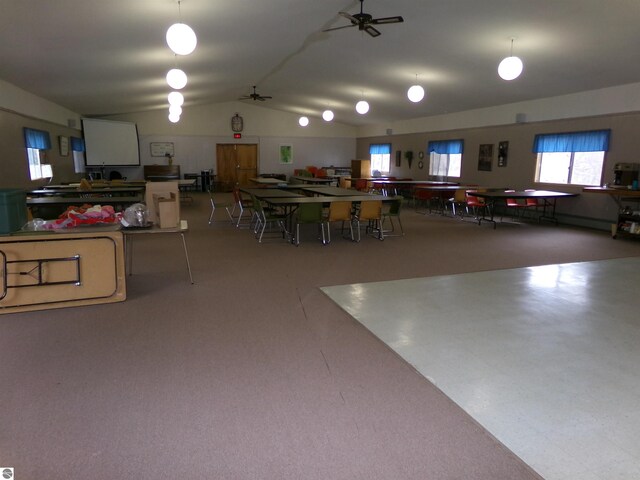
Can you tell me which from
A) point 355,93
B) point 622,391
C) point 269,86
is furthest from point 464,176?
point 622,391

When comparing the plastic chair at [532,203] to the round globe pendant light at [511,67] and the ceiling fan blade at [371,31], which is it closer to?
the round globe pendant light at [511,67]

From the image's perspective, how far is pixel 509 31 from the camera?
566cm

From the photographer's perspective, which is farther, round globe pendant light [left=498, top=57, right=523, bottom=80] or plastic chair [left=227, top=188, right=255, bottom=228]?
plastic chair [left=227, top=188, right=255, bottom=228]

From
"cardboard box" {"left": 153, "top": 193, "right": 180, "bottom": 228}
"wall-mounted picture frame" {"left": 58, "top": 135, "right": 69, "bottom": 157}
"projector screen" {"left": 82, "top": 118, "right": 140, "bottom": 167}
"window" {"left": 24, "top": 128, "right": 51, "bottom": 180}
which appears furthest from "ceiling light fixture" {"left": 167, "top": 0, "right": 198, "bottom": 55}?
"projector screen" {"left": 82, "top": 118, "right": 140, "bottom": 167}

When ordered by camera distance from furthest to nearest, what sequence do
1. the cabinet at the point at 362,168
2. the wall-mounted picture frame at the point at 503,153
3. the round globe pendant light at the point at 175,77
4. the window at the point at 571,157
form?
the cabinet at the point at 362,168, the wall-mounted picture frame at the point at 503,153, the window at the point at 571,157, the round globe pendant light at the point at 175,77

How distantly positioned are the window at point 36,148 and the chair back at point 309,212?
5.63 metres

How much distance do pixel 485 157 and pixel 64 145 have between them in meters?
10.3

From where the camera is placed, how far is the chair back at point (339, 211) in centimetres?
601

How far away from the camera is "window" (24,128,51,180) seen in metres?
7.91

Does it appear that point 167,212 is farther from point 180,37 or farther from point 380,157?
point 380,157

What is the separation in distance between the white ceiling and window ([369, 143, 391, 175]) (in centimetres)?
422

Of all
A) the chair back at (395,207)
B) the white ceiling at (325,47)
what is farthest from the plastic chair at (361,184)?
the chair back at (395,207)

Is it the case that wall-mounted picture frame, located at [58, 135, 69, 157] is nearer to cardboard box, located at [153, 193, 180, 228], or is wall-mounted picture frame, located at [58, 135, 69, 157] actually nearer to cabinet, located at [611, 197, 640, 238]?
cardboard box, located at [153, 193, 180, 228]

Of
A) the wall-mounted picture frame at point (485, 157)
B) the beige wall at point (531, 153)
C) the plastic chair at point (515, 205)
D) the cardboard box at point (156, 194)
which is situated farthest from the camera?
the wall-mounted picture frame at point (485, 157)
